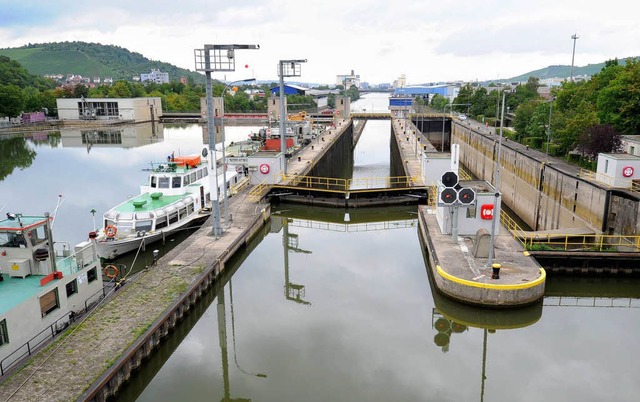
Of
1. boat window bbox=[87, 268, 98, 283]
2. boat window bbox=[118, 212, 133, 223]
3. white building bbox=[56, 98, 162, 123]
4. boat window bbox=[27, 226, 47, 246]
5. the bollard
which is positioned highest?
white building bbox=[56, 98, 162, 123]

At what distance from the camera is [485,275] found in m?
19.1

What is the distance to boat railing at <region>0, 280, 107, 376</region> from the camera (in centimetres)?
1315

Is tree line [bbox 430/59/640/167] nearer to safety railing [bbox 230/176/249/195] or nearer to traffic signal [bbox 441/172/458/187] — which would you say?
traffic signal [bbox 441/172/458/187]

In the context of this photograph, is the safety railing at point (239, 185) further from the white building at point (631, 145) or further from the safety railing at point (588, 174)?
the white building at point (631, 145)

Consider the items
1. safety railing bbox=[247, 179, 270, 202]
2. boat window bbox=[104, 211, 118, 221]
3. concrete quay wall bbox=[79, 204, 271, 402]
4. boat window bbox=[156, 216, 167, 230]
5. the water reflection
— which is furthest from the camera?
the water reflection

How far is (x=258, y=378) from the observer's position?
15094 mm

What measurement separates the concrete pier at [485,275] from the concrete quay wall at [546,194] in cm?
691

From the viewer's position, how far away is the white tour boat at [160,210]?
2373cm

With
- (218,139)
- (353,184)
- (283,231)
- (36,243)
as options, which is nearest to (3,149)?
(218,139)

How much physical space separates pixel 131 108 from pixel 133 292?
113 m

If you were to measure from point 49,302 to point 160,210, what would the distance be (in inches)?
420

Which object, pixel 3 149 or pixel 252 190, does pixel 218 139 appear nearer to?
pixel 3 149

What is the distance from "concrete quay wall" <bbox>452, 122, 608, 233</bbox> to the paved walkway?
→ 20281 mm

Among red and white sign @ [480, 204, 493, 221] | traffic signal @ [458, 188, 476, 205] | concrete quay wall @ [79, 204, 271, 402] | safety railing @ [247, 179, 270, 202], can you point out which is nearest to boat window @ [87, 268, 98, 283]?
concrete quay wall @ [79, 204, 271, 402]
